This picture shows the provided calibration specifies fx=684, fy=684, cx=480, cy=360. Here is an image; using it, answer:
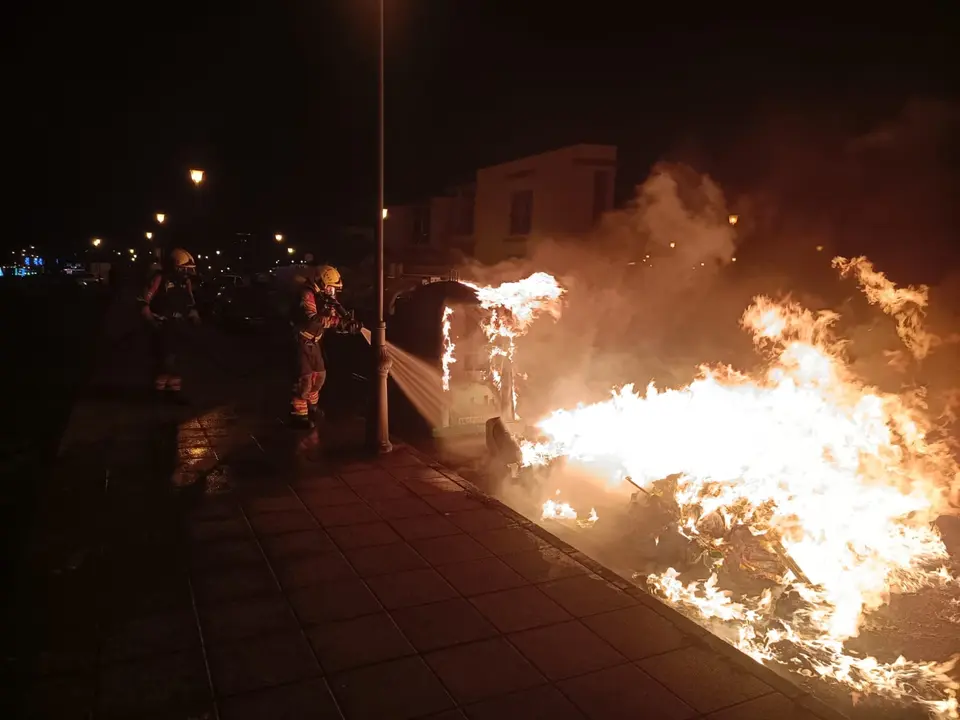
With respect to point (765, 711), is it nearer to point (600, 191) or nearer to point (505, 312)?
point (505, 312)

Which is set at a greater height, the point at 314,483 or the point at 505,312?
the point at 505,312

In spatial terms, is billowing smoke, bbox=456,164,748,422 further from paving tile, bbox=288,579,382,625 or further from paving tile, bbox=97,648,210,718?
paving tile, bbox=97,648,210,718

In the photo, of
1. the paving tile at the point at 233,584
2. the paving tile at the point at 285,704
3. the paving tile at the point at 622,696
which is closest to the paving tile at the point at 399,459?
the paving tile at the point at 233,584

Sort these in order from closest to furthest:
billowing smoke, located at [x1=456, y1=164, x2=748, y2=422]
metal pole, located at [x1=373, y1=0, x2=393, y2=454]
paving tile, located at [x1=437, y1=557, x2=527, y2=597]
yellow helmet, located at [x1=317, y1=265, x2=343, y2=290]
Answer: paving tile, located at [x1=437, y1=557, x2=527, y2=597] → metal pole, located at [x1=373, y1=0, x2=393, y2=454] → yellow helmet, located at [x1=317, y1=265, x2=343, y2=290] → billowing smoke, located at [x1=456, y1=164, x2=748, y2=422]

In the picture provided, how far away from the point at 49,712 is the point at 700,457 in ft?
17.3

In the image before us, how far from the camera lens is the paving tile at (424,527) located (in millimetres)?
5680

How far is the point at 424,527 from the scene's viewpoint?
19.2 feet

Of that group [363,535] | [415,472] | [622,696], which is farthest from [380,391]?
[622,696]

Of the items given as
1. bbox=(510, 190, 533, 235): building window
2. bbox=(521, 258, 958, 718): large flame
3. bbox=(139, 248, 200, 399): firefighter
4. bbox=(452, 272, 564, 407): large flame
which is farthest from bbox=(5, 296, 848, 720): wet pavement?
bbox=(510, 190, 533, 235): building window

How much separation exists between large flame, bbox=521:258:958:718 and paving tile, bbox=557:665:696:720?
1121 millimetres

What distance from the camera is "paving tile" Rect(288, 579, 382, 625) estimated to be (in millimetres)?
4316

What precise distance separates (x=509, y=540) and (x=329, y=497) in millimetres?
1925

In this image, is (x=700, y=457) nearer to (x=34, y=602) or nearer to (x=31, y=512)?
(x=34, y=602)

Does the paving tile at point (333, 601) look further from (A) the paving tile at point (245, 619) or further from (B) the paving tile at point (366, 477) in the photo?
(B) the paving tile at point (366, 477)
